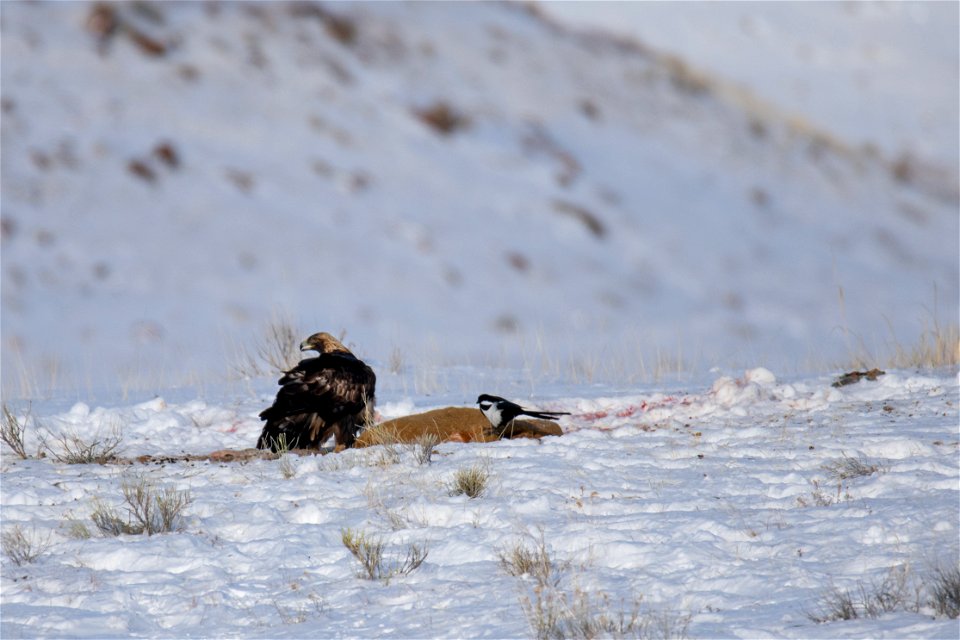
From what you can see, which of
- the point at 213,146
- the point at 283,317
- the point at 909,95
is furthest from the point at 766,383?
the point at 909,95

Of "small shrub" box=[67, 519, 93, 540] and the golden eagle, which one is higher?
the golden eagle

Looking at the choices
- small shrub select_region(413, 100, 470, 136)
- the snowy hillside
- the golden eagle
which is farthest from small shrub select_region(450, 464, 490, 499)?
small shrub select_region(413, 100, 470, 136)

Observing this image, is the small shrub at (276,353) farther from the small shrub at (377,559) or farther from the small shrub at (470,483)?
the small shrub at (377,559)

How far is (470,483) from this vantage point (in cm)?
652

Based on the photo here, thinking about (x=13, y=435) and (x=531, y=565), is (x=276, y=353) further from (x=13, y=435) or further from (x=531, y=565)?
(x=531, y=565)

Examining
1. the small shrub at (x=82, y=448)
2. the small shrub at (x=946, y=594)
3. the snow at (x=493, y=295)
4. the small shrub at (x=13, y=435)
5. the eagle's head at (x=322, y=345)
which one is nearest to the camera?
the small shrub at (x=946, y=594)

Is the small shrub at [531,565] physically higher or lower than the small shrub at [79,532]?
lower

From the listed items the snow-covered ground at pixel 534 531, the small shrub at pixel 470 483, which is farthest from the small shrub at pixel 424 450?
the small shrub at pixel 470 483

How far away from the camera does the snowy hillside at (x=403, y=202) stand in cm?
3086

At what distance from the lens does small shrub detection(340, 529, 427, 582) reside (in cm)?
538

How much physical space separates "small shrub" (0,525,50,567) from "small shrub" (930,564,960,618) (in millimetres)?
4158

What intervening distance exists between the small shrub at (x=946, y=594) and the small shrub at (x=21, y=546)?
416cm

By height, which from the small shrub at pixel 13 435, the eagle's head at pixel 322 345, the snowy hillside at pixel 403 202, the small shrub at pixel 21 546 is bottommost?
the small shrub at pixel 21 546

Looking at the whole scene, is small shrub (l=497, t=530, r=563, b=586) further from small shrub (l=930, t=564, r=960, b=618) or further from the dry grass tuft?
the dry grass tuft
